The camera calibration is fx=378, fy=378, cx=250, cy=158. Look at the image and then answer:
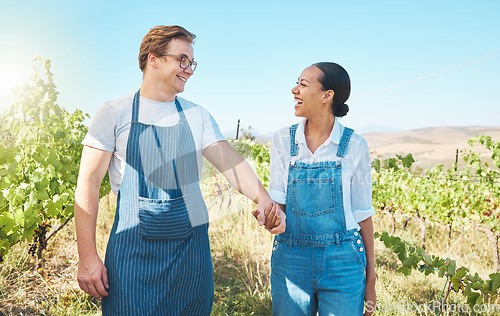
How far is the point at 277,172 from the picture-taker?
1.73 m

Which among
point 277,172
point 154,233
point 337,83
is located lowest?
point 154,233

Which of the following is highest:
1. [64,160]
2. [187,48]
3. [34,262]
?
[187,48]

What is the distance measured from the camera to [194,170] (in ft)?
5.25

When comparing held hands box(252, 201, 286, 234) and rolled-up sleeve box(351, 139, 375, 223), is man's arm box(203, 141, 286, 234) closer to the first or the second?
held hands box(252, 201, 286, 234)

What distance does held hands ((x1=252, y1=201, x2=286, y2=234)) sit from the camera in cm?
154

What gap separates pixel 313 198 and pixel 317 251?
224 millimetres

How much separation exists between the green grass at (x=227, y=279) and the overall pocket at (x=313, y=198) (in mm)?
1806

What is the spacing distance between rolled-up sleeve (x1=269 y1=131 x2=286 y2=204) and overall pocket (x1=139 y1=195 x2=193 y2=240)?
0.45 metres

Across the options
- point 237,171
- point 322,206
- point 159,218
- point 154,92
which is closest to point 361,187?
point 322,206

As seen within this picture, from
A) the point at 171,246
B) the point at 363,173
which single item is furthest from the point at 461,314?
the point at 171,246

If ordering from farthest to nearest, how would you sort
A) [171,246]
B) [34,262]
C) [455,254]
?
[455,254]
[34,262]
[171,246]

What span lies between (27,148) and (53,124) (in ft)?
1.92

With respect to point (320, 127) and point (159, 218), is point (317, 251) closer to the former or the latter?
point (320, 127)

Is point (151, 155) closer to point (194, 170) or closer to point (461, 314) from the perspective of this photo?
point (194, 170)
